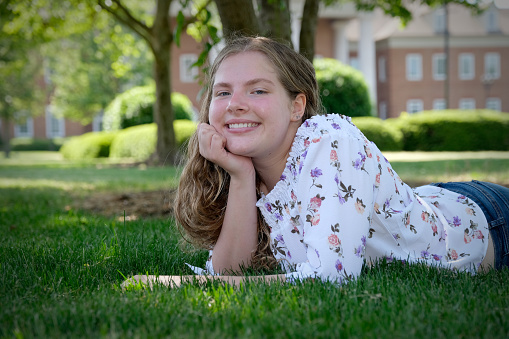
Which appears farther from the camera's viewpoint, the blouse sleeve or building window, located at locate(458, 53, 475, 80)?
building window, located at locate(458, 53, 475, 80)

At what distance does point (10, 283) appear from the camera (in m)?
2.63

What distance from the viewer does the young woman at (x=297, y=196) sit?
7.98ft

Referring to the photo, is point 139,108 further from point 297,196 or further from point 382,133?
point 297,196

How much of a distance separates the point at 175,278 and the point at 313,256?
2.39 ft

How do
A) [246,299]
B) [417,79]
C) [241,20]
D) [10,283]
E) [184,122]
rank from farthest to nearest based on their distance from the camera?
[417,79] < [184,122] < [241,20] < [10,283] < [246,299]

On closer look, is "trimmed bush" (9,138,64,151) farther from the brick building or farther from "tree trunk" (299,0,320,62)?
"tree trunk" (299,0,320,62)

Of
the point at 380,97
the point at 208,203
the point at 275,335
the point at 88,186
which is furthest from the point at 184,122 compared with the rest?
the point at 380,97

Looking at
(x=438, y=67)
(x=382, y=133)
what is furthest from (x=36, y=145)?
(x=438, y=67)

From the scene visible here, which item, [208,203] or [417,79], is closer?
[208,203]

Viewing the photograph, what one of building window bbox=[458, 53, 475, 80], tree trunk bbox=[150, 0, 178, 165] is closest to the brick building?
building window bbox=[458, 53, 475, 80]

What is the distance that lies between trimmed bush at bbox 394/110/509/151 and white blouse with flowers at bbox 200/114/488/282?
19303 mm

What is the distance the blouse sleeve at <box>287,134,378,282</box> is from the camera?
2359 millimetres

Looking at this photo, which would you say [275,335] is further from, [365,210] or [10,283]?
[10,283]

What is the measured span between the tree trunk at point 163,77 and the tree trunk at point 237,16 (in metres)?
7.52
